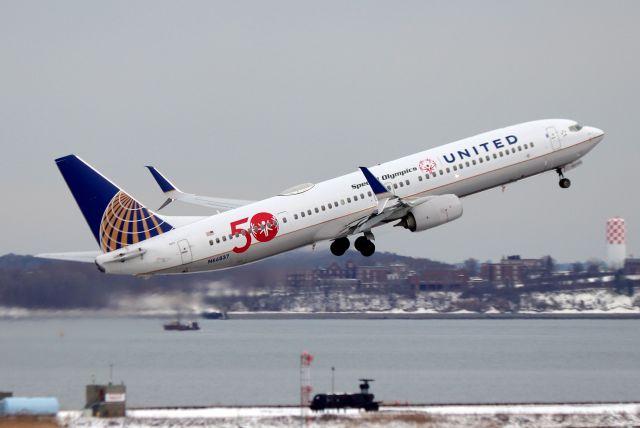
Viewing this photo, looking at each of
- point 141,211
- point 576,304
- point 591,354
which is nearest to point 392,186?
point 141,211

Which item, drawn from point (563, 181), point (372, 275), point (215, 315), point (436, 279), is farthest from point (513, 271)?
point (563, 181)

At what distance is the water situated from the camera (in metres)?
122

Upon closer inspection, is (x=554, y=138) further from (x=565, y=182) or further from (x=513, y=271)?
(x=513, y=271)

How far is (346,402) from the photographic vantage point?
9300 cm

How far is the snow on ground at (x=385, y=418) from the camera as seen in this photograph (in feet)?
282

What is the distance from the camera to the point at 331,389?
128m

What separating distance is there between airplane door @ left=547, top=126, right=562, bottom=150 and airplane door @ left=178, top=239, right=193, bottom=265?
25.9 meters

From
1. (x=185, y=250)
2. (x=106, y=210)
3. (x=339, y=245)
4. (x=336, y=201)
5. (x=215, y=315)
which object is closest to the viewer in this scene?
(x=185, y=250)

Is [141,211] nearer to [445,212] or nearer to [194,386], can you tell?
[445,212]

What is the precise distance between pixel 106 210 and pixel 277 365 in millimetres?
82365

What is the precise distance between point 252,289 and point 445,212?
3388 centimetres

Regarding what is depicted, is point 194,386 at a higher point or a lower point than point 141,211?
lower

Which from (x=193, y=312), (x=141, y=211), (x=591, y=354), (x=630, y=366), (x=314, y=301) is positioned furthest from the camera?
(x=591, y=354)

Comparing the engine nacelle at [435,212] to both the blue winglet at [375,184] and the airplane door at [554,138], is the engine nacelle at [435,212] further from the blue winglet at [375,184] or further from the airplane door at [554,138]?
the airplane door at [554,138]
